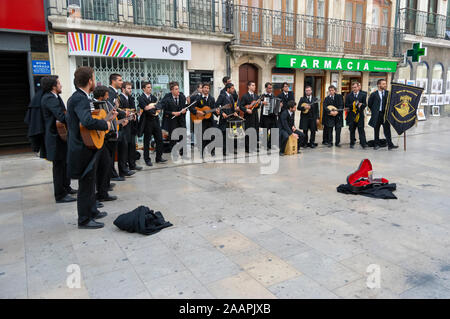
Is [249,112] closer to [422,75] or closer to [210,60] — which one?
[210,60]

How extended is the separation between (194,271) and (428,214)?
359 cm

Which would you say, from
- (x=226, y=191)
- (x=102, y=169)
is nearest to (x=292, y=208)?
(x=226, y=191)

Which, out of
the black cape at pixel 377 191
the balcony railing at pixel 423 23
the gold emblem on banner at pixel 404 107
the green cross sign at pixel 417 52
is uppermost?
the balcony railing at pixel 423 23

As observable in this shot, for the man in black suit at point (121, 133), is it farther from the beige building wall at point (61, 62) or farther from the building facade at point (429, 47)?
the building facade at point (429, 47)

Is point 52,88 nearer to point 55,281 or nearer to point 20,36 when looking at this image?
point 55,281

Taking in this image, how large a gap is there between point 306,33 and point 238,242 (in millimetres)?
12484

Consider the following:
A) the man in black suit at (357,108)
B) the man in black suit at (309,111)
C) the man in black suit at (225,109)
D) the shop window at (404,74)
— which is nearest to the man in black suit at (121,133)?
the man in black suit at (225,109)

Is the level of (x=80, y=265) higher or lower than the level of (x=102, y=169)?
lower

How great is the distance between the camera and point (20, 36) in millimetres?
9125

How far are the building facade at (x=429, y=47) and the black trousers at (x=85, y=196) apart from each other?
681 inches

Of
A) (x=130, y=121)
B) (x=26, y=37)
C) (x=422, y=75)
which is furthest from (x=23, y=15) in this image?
(x=422, y=75)

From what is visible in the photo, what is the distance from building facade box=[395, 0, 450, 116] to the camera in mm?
18406

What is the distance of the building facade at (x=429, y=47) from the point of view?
18.4 m

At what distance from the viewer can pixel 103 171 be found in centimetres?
542
